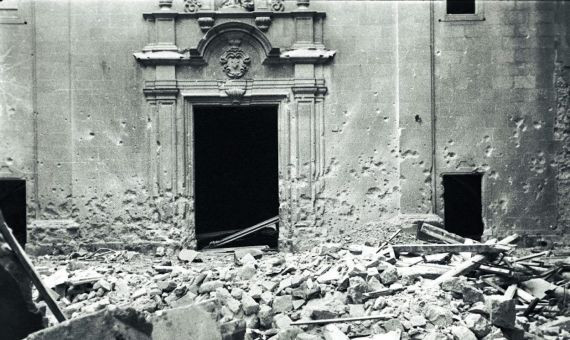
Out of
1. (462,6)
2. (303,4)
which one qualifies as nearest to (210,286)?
(303,4)

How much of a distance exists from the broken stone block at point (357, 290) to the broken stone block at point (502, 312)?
187 cm

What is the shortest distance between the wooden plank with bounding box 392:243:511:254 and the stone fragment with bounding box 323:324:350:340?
281cm

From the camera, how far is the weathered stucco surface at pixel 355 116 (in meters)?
13.0

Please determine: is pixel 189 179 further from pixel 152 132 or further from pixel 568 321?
pixel 568 321

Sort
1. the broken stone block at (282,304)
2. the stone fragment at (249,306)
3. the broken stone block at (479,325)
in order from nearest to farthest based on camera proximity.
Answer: the broken stone block at (479,325) → the stone fragment at (249,306) → the broken stone block at (282,304)

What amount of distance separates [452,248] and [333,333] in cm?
327

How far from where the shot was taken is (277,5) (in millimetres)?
13000

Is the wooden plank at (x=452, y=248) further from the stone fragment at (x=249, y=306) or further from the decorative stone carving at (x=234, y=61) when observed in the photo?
the decorative stone carving at (x=234, y=61)

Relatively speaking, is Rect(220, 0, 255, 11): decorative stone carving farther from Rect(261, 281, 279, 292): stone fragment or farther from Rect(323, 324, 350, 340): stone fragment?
Rect(323, 324, 350, 340): stone fragment

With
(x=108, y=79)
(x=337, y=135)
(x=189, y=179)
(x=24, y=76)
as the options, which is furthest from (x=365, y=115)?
(x=24, y=76)

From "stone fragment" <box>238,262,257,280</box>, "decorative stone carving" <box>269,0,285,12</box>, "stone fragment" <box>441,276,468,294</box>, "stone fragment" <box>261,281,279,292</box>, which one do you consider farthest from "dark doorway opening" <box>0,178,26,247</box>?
"stone fragment" <box>441,276,468,294</box>

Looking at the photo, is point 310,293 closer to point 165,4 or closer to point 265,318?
point 265,318

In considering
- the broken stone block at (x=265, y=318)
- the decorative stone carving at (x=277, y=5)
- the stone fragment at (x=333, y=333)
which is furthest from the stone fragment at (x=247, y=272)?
the decorative stone carving at (x=277, y=5)

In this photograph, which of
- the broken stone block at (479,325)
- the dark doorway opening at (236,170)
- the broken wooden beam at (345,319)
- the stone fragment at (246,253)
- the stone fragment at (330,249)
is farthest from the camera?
the dark doorway opening at (236,170)
